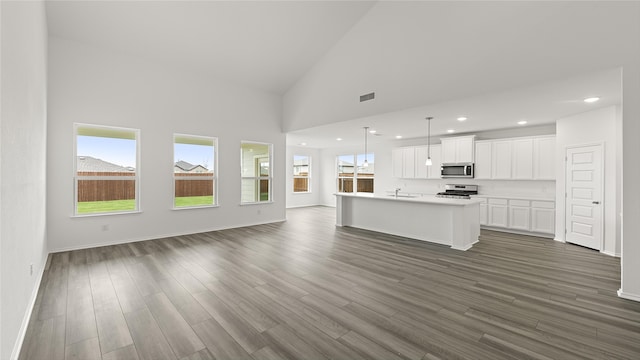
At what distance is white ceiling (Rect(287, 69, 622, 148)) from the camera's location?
3693 mm

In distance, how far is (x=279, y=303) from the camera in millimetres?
2865

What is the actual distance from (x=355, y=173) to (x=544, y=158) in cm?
598

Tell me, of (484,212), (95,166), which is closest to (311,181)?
(484,212)

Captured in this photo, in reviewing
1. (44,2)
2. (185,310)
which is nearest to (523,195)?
(185,310)

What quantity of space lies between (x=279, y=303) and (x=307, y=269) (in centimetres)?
104

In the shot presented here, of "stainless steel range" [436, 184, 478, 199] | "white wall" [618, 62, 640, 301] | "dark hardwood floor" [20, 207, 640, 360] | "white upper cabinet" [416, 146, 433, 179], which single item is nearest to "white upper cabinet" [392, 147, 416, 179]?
"white upper cabinet" [416, 146, 433, 179]

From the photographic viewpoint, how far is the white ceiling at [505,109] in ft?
12.1

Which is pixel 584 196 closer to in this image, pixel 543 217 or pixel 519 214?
pixel 543 217

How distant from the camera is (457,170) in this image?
24.3 feet

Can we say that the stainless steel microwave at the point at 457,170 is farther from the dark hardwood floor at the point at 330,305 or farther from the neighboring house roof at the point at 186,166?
the neighboring house roof at the point at 186,166

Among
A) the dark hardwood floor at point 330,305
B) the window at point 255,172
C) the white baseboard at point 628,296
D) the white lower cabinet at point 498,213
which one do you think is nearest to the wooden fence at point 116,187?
the dark hardwood floor at point 330,305

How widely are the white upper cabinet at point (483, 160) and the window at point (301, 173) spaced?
6.47 m

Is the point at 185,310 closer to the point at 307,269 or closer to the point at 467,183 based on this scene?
the point at 307,269

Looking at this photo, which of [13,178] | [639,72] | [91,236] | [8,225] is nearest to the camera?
[8,225]
